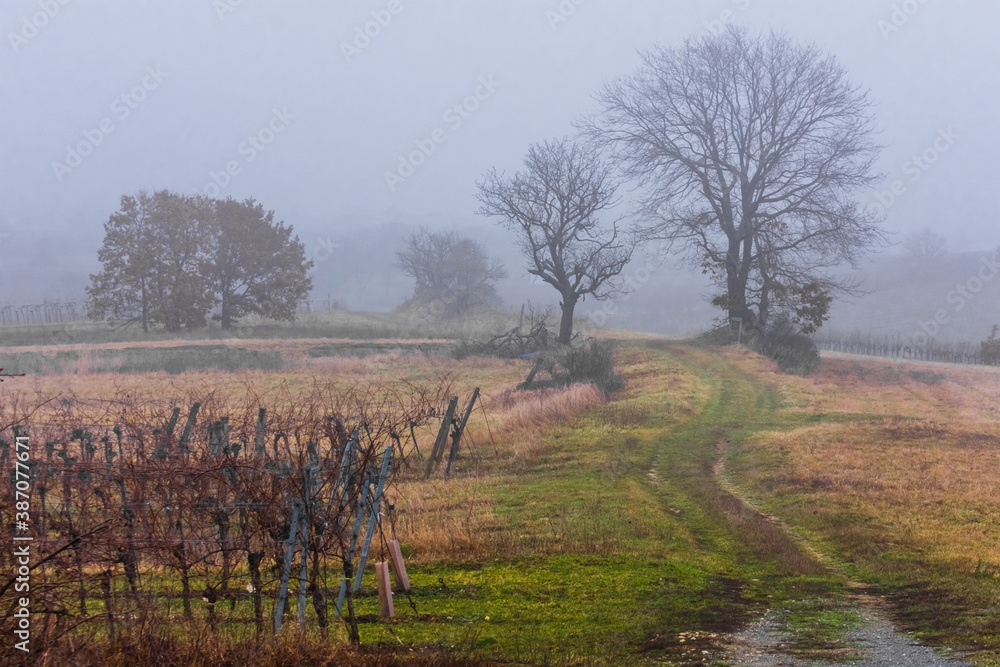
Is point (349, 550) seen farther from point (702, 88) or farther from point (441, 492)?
point (702, 88)

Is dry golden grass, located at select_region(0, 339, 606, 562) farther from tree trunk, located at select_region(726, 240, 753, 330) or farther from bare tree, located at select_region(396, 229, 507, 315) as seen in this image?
bare tree, located at select_region(396, 229, 507, 315)

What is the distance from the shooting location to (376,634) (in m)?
7.54

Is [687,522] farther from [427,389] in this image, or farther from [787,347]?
[787,347]

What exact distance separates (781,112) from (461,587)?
36.3 meters

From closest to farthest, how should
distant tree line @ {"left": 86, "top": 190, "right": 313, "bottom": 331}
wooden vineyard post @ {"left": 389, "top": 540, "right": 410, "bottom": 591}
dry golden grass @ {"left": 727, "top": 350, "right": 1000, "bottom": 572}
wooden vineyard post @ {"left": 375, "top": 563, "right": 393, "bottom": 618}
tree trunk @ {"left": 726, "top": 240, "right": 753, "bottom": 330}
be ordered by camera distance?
wooden vineyard post @ {"left": 375, "top": 563, "right": 393, "bottom": 618}, wooden vineyard post @ {"left": 389, "top": 540, "right": 410, "bottom": 591}, dry golden grass @ {"left": 727, "top": 350, "right": 1000, "bottom": 572}, tree trunk @ {"left": 726, "top": 240, "right": 753, "bottom": 330}, distant tree line @ {"left": 86, "top": 190, "right": 313, "bottom": 331}

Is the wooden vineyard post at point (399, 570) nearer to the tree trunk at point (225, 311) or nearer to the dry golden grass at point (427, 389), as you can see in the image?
the dry golden grass at point (427, 389)

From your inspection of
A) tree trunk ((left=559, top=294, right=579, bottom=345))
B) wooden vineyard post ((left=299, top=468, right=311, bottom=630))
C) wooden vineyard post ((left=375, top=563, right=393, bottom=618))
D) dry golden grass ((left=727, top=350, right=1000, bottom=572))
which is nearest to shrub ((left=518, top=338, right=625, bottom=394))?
dry golden grass ((left=727, top=350, right=1000, bottom=572))

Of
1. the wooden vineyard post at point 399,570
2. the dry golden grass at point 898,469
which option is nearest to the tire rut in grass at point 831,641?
the dry golden grass at point 898,469

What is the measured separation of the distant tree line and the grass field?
1351 inches

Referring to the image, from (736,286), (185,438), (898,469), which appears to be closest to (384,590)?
(185,438)
